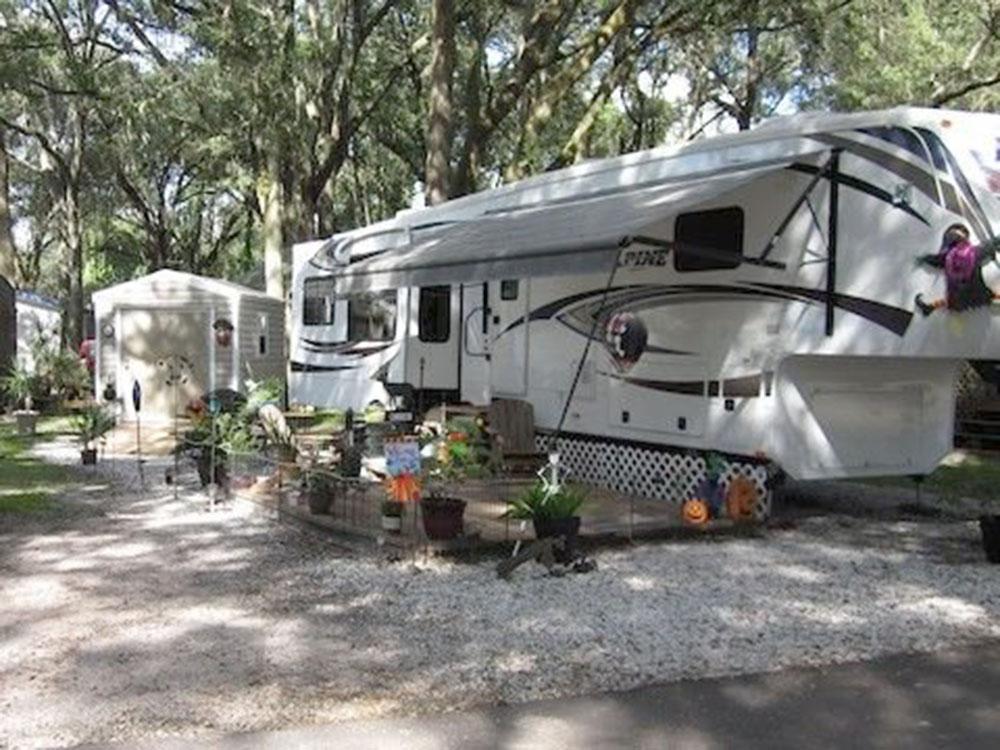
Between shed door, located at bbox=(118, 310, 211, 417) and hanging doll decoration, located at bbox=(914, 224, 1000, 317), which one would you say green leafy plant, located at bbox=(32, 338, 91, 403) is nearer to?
shed door, located at bbox=(118, 310, 211, 417)

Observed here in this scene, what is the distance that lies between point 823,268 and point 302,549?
167 inches

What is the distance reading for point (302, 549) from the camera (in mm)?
7855

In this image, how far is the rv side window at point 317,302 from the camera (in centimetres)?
1537

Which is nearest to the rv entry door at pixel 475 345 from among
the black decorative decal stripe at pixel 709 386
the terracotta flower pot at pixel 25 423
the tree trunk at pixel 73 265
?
the black decorative decal stripe at pixel 709 386

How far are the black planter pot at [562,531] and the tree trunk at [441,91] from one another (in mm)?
9778

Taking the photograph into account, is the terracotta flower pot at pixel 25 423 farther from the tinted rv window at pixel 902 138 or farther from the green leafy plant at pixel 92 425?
the tinted rv window at pixel 902 138

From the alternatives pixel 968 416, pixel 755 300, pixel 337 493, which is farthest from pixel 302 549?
pixel 968 416

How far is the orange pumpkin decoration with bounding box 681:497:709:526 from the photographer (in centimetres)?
841

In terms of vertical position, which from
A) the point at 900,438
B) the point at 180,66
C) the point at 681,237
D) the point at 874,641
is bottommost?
the point at 874,641

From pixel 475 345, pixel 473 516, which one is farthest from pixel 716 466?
pixel 475 345

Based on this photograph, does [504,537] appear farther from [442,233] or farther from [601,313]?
[442,233]

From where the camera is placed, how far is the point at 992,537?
24.3ft

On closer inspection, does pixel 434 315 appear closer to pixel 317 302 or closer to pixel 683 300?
pixel 317 302

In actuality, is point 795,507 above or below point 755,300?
below
